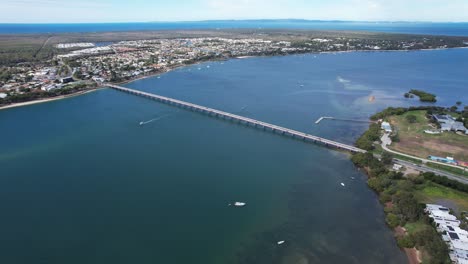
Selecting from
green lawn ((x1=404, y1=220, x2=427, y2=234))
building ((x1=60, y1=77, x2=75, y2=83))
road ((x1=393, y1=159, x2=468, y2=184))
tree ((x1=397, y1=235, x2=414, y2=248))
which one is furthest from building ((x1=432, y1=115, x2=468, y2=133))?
building ((x1=60, y1=77, x2=75, y2=83))

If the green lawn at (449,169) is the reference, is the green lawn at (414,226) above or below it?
below

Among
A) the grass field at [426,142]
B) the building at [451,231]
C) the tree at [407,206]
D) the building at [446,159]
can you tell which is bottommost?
the building at [451,231]

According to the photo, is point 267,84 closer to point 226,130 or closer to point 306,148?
point 226,130

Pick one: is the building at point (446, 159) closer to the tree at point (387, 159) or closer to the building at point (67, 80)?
the tree at point (387, 159)

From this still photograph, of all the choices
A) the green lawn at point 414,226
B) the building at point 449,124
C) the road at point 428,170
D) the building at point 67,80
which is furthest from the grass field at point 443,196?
the building at point 67,80

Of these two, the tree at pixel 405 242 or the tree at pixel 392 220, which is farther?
the tree at pixel 392 220

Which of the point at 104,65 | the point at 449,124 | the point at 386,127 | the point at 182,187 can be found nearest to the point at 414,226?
the point at 182,187

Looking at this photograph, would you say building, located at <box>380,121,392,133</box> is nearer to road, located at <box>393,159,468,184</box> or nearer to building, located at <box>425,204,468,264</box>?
road, located at <box>393,159,468,184</box>
